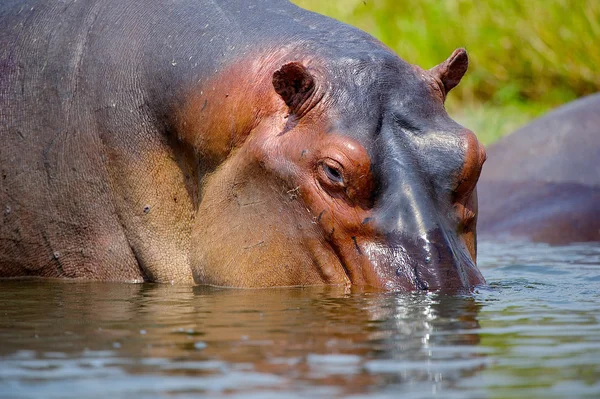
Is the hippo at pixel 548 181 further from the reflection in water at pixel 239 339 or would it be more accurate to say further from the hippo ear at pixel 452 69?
the reflection in water at pixel 239 339

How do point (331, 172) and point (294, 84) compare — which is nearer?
point (331, 172)

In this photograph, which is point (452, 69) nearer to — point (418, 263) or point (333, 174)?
point (333, 174)

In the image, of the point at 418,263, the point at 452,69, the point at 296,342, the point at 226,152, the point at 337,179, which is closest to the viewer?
the point at 296,342

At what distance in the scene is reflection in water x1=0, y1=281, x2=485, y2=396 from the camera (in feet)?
12.8

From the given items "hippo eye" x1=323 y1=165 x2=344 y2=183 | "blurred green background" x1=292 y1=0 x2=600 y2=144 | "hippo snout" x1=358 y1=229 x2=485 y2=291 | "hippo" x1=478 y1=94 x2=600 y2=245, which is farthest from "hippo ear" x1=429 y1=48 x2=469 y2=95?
"blurred green background" x1=292 y1=0 x2=600 y2=144

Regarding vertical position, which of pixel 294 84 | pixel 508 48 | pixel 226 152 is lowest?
pixel 226 152

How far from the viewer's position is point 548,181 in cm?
1034

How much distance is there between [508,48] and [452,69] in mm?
10194

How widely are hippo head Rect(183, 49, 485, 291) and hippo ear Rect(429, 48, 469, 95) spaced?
74mm

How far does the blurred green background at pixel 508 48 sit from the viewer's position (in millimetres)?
A: 15305

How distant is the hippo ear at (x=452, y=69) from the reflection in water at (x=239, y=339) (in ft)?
4.29

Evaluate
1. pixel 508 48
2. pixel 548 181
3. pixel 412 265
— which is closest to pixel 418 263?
pixel 412 265

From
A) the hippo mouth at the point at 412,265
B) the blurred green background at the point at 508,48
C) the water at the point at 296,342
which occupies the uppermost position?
the blurred green background at the point at 508,48

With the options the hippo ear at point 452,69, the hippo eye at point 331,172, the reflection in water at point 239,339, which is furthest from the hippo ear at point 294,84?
the reflection in water at point 239,339
